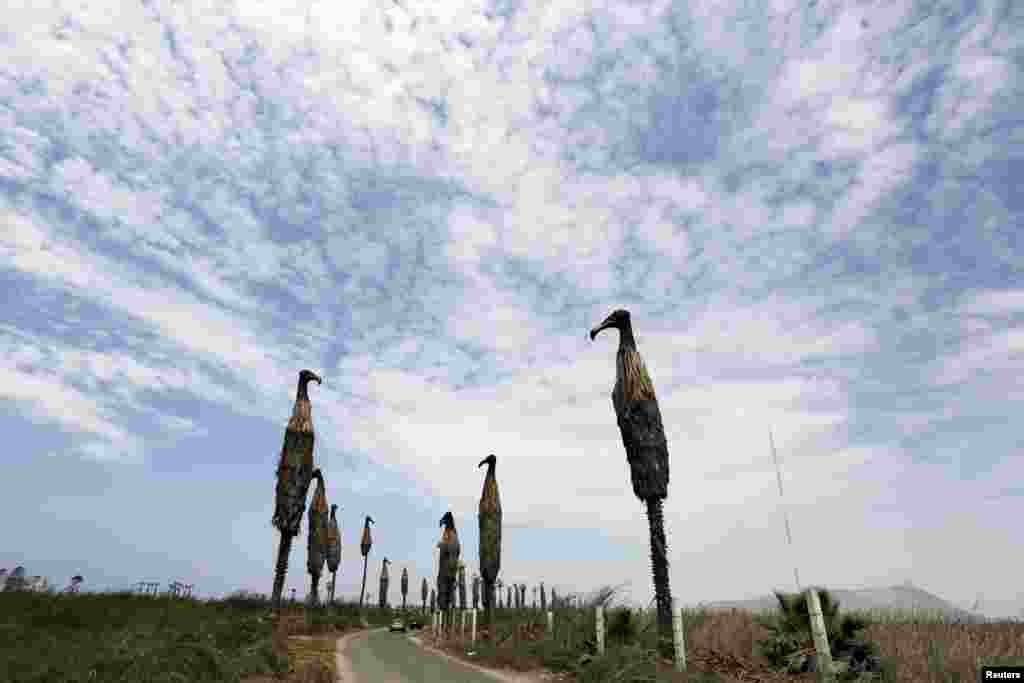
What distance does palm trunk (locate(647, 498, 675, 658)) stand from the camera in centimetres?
1602

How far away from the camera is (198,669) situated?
1215 centimetres

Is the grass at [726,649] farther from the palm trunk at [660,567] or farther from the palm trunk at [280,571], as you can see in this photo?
the palm trunk at [280,571]

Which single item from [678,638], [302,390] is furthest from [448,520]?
[678,638]

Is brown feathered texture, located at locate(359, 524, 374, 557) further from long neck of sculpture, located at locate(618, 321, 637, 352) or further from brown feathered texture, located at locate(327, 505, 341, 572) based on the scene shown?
long neck of sculpture, located at locate(618, 321, 637, 352)

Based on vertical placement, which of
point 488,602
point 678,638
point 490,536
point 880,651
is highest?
point 490,536

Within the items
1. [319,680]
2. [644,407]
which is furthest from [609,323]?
[319,680]

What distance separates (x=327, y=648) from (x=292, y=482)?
30.6 feet

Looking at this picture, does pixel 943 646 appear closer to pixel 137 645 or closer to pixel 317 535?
pixel 137 645

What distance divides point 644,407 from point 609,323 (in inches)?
129

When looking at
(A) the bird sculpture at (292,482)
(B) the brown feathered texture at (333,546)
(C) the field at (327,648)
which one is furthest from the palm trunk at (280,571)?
(B) the brown feathered texture at (333,546)

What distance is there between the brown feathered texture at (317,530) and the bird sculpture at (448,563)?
8.57m

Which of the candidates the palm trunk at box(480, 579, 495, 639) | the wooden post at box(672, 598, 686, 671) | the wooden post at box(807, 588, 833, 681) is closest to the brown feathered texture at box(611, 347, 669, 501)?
the wooden post at box(672, 598, 686, 671)

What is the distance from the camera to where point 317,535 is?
44.3 m

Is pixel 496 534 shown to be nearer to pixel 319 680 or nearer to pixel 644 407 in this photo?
pixel 644 407
